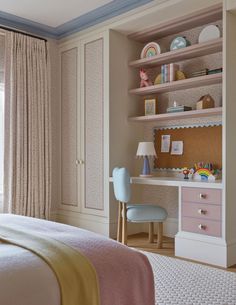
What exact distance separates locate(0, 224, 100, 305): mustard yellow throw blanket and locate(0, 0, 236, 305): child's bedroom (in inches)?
58.2

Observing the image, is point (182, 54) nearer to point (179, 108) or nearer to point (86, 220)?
point (179, 108)

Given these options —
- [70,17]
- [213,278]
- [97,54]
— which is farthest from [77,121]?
[213,278]

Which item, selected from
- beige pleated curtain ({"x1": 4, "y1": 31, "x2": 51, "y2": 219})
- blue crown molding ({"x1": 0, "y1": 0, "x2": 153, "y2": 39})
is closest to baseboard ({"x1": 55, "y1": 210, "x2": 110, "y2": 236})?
beige pleated curtain ({"x1": 4, "y1": 31, "x2": 51, "y2": 219})

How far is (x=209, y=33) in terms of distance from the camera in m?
3.81

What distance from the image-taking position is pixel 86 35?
4664 mm

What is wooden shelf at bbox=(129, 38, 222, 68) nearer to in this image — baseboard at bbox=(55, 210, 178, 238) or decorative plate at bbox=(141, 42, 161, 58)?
decorative plate at bbox=(141, 42, 161, 58)

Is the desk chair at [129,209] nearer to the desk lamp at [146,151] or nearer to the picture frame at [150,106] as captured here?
the desk lamp at [146,151]

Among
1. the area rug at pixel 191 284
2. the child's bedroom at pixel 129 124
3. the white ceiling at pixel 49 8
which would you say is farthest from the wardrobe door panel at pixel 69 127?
the area rug at pixel 191 284

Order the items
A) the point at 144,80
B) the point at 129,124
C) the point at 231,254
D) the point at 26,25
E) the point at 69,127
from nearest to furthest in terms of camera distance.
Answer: the point at 231,254, the point at 144,80, the point at 129,124, the point at 26,25, the point at 69,127

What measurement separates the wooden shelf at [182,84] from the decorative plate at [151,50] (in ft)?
1.39

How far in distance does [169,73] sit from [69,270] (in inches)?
125

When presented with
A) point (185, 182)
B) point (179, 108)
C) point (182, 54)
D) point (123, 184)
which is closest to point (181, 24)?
point (182, 54)

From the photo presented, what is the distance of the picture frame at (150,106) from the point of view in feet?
14.6

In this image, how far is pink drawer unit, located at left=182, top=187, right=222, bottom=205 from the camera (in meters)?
3.35
